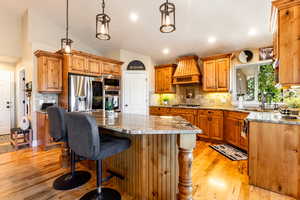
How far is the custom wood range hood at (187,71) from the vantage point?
466 cm

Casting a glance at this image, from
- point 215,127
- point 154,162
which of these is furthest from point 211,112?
point 154,162

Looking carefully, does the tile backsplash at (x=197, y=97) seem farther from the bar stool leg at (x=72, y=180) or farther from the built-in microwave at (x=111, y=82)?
the bar stool leg at (x=72, y=180)

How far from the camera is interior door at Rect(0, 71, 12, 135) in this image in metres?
5.06

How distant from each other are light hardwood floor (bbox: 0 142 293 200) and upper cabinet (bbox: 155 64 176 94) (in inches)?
108

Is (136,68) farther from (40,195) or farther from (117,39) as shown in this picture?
(40,195)

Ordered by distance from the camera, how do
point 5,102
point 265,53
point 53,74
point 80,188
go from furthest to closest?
point 5,102, point 265,53, point 53,74, point 80,188

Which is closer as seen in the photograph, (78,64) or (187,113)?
(78,64)

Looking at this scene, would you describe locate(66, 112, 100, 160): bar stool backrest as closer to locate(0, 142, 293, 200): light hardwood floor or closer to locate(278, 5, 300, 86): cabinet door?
locate(0, 142, 293, 200): light hardwood floor

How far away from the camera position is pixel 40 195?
1837 millimetres

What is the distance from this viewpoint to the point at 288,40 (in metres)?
1.84

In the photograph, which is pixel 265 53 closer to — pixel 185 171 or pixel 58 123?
pixel 185 171

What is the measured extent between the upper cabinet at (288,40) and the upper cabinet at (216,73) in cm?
223

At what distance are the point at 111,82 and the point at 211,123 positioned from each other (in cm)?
311

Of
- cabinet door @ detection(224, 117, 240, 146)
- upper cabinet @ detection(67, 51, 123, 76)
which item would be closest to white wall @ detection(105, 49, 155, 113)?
upper cabinet @ detection(67, 51, 123, 76)
